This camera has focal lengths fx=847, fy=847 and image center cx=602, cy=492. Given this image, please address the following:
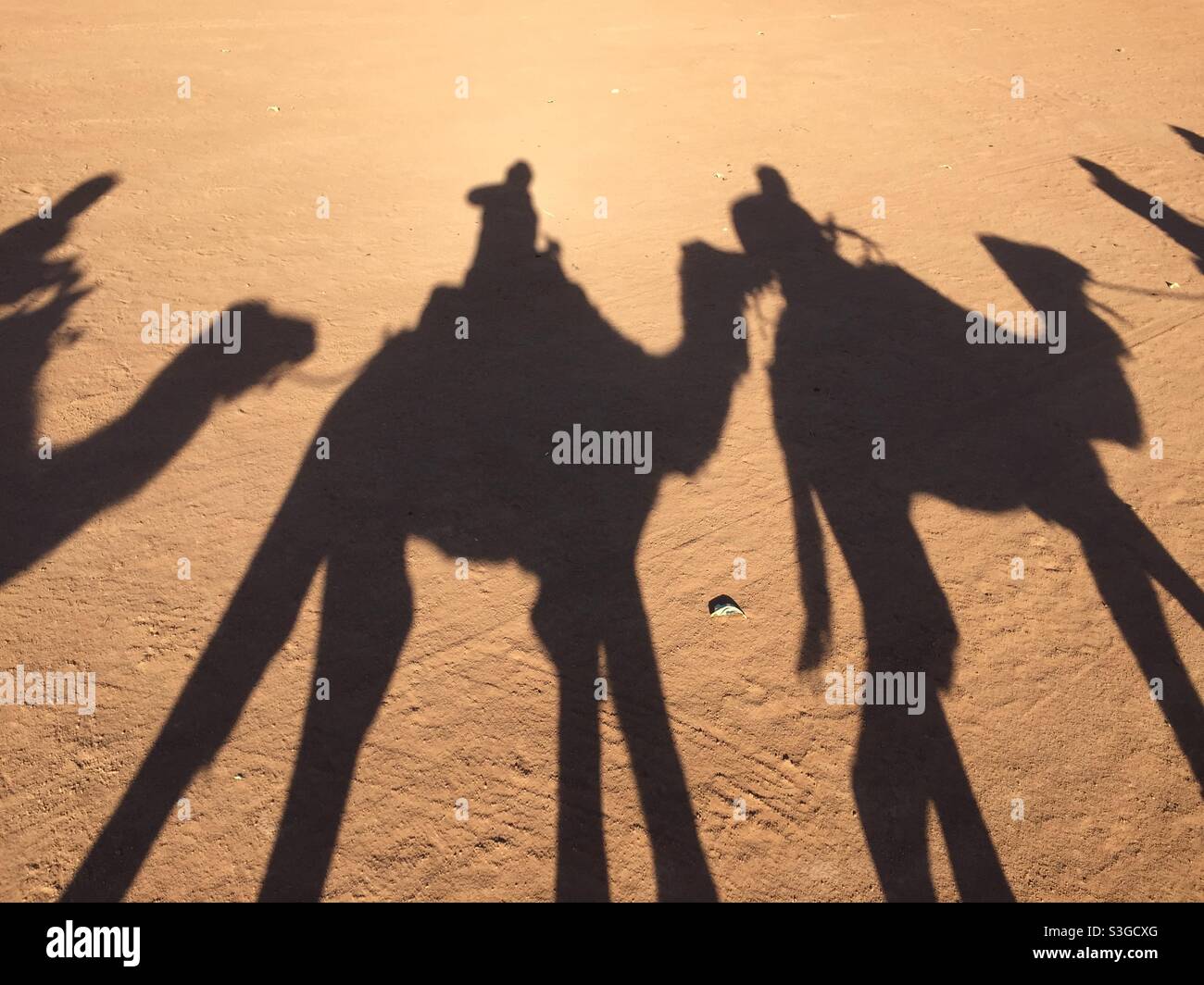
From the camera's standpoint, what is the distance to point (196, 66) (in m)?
12.4

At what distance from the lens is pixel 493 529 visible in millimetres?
5547

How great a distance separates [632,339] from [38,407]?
4.63 m

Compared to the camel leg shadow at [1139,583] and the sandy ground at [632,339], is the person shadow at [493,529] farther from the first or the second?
the camel leg shadow at [1139,583]

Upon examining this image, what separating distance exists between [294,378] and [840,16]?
1322 centimetres

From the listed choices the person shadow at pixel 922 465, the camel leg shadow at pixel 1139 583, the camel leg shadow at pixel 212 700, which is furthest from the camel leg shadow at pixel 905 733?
the camel leg shadow at pixel 212 700

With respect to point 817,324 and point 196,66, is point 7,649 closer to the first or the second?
point 817,324

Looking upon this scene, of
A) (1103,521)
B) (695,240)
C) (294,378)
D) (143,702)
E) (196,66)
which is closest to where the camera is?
(143,702)

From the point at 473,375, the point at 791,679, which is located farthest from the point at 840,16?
the point at 791,679

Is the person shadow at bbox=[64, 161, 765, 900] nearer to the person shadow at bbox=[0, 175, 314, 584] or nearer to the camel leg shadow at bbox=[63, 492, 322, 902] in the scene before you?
the camel leg shadow at bbox=[63, 492, 322, 902]

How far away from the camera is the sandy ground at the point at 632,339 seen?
4094mm

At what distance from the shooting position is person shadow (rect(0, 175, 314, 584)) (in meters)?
5.53

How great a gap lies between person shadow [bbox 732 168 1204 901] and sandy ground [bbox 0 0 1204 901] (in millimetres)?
Result: 117

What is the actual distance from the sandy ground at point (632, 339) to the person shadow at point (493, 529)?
4.3 inches

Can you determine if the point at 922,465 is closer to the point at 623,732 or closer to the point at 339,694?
the point at 623,732
